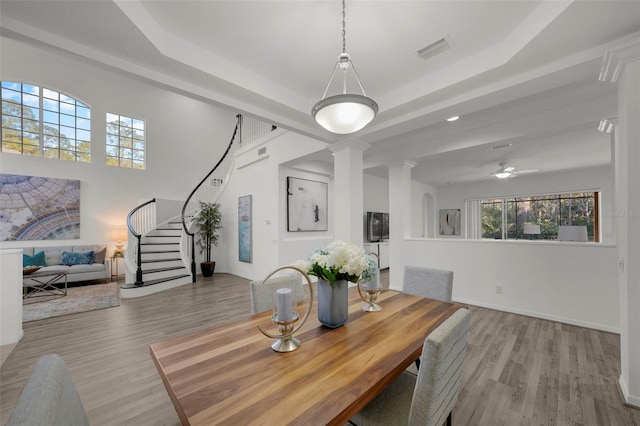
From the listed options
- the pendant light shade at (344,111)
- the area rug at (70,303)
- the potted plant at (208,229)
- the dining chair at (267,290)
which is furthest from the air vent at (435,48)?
the potted plant at (208,229)

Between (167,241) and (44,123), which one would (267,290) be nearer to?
(167,241)

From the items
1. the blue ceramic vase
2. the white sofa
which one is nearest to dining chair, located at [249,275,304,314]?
the blue ceramic vase

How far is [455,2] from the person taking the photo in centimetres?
181

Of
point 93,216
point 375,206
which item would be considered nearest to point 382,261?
point 375,206

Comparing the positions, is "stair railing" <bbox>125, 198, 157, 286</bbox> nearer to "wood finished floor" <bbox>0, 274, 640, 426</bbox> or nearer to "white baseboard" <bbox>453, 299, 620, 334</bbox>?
"wood finished floor" <bbox>0, 274, 640, 426</bbox>

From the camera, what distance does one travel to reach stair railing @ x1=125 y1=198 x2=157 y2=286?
5.07 meters

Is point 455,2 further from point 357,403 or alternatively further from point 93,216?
point 93,216

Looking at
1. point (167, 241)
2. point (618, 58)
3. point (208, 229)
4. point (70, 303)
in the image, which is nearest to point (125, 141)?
point (167, 241)

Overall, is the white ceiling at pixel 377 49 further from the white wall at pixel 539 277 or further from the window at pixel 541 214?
the window at pixel 541 214

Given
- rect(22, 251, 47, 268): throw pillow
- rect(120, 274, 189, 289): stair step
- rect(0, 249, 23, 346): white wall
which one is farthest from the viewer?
rect(22, 251, 47, 268): throw pillow

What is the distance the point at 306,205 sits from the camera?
5609mm

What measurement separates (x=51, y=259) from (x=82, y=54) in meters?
5.73

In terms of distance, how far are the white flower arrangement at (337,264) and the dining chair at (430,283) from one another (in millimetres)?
1146

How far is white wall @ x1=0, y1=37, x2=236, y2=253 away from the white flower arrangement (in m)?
5.10
